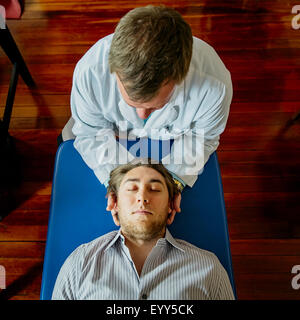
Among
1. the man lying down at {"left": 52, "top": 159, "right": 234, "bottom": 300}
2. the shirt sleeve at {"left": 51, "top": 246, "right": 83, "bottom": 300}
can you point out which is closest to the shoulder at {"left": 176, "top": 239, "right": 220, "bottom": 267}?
the man lying down at {"left": 52, "top": 159, "right": 234, "bottom": 300}

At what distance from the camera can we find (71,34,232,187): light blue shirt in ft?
3.52

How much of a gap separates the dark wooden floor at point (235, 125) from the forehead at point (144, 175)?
0.74 metres

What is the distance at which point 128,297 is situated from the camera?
111 cm

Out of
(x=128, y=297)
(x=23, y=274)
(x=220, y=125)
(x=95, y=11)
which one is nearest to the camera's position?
(x=128, y=297)

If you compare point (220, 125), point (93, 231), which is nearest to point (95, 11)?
point (220, 125)

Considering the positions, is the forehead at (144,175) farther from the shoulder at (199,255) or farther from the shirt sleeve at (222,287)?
the shirt sleeve at (222,287)

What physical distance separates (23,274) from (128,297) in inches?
32.1

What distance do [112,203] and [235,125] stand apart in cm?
114

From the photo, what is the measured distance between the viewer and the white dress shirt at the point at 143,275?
1118 millimetres

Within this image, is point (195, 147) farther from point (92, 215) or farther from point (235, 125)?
point (235, 125)

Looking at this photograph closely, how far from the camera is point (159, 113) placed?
120 cm

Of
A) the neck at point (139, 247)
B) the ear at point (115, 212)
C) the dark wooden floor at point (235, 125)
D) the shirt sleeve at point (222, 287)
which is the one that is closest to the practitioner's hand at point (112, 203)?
the ear at point (115, 212)

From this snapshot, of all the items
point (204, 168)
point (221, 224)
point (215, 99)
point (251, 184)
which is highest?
point (215, 99)
